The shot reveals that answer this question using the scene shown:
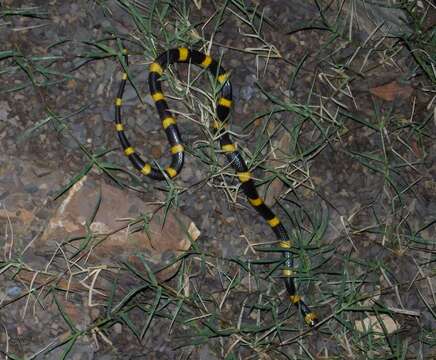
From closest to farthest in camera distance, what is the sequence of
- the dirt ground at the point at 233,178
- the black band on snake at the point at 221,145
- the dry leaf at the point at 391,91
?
the dirt ground at the point at 233,178 → the black band on snake at the point at 221,145 → the dry leaf at the point at 391,91

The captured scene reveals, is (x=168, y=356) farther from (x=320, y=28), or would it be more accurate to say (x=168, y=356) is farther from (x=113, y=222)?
(x=320, y=28)

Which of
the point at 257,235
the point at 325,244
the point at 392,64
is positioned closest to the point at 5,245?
the point at 257,235

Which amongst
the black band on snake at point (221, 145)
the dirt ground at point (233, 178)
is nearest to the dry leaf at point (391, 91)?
the dirt ground at point (233, 178)

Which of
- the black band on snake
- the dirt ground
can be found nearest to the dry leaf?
the dirt ground

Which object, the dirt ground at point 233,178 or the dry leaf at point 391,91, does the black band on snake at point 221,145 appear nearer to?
the dirt ground at point 233,178

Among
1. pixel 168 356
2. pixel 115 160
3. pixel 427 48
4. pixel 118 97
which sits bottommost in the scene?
pixel 168 356

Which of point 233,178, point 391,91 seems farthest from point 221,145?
point 391,91

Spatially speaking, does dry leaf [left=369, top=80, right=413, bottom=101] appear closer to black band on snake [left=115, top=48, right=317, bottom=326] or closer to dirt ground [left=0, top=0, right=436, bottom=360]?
dirt ground [left=0, top=0, right=436, bottom=360]
